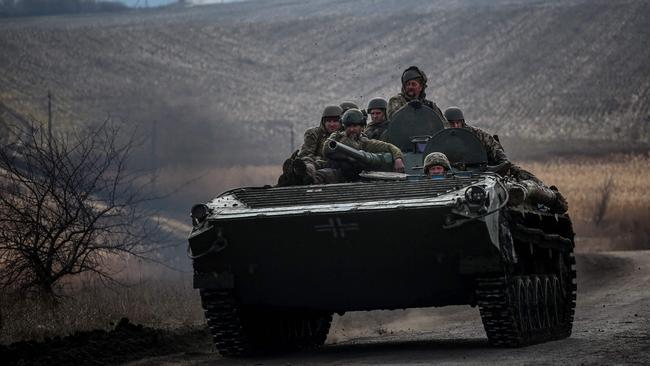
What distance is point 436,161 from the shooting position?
54.5 ft

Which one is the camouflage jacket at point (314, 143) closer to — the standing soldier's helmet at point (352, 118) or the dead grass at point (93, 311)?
the standing soldier's helmet at point (352, 118)

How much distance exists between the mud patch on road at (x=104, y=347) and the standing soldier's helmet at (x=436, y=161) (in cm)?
326

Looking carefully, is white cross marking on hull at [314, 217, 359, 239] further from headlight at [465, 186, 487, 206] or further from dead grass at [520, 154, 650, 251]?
dead grass at [520, 154, 650, 251]

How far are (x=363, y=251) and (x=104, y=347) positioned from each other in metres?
2.96

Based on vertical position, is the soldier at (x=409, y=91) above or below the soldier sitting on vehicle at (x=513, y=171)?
above

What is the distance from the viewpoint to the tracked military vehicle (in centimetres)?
1477

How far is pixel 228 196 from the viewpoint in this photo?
52.9 ft

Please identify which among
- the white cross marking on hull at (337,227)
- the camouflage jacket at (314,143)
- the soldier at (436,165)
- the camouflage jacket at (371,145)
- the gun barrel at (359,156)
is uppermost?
the camouflage jacket at (314,143)

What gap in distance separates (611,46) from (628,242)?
3775 cm

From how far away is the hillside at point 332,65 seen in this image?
63469 mm

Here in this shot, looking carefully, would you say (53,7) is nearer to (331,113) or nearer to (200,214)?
(331,113)

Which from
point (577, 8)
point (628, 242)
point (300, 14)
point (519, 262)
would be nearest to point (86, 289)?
point (519, 262)

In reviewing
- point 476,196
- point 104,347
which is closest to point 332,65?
point 104,347

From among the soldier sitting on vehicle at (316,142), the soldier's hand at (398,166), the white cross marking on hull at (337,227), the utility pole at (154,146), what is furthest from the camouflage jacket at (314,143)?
the utility pole at (154,146)
